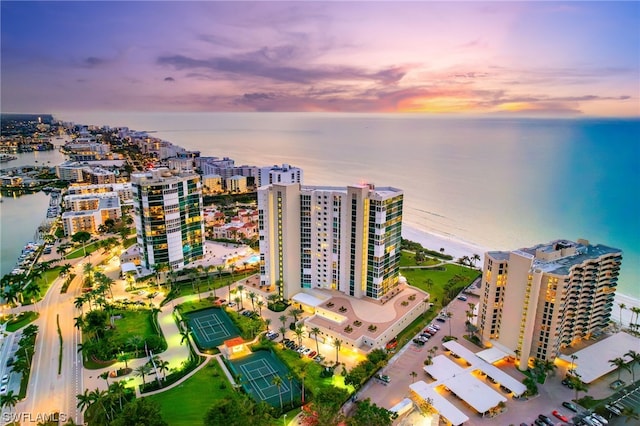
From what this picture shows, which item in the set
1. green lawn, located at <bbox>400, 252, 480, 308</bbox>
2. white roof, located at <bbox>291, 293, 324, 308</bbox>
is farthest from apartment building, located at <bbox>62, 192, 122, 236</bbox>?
green lawn, located at <bbox>400, 252, 480, 308</bbox>

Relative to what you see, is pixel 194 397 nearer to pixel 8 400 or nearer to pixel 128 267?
pixel 8 400

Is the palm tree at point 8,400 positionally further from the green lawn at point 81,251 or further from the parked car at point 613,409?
the parked car at point 613,409

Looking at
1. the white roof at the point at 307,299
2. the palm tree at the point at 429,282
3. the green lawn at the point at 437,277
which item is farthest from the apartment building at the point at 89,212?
the palm tree at the point at 429,282

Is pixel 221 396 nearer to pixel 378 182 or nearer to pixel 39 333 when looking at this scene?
pixel 39 333

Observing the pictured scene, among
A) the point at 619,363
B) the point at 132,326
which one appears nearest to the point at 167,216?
the point at 132,326

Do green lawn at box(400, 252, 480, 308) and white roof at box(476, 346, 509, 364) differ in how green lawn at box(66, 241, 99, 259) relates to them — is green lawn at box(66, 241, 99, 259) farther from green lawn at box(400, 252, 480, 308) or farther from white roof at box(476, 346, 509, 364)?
white roof at box(476, 346, 509, 364)

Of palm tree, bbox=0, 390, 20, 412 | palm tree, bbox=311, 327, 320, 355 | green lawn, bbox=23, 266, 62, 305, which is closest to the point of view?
palm tree, bbox=0, 390, 20, 412
